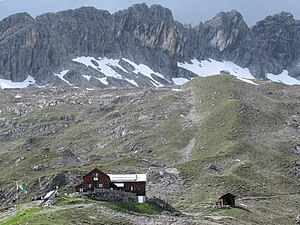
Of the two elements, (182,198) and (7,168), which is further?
(7,168)

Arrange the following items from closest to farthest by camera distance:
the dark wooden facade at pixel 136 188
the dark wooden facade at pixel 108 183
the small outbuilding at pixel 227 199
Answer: the dark wooden facade at pixel 108 183, the dark wooden facade at pixel 136 188, the small outbuilding at pixel 227 199

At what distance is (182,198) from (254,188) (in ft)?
56.0

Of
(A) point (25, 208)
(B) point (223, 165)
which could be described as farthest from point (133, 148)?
(A) point (25, 208)

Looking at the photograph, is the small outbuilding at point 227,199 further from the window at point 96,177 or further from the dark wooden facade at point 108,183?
the window at point 96,177

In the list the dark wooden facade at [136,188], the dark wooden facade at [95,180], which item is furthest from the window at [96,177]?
the dark wooden facade at [136,188]

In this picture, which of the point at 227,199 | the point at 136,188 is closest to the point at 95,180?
the point at 136,188

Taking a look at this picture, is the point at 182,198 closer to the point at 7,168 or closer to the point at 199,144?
the point at 199,144

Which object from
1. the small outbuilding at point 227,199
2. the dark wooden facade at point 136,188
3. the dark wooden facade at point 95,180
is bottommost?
the small outbuilding at point 227,199

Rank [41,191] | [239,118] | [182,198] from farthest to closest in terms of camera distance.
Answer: [239,118], [41,191], [182,198]

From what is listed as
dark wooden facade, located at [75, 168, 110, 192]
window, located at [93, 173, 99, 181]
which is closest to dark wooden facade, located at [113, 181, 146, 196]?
dark wooden facade, located at [75, 168, 110, 192]

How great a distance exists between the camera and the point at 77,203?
9038cm

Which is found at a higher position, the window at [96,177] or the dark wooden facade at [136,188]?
the window at [96,177]

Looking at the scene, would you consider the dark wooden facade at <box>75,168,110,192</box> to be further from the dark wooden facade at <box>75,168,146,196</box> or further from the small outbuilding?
the small outbuilding

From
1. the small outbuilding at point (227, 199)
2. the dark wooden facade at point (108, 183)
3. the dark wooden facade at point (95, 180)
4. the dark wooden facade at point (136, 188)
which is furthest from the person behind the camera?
the small outbuilding at point (227, 199)
